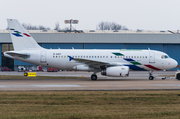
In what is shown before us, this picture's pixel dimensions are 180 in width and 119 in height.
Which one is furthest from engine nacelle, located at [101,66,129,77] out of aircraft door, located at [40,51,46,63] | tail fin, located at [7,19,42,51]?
tail fin, located at [7,19,42,51]

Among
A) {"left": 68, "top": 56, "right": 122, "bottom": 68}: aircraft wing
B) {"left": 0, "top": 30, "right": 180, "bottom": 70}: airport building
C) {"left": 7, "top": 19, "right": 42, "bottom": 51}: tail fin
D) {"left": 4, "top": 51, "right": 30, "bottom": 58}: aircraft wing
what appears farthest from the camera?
{"left": 0, "top": 30, "right": 180, "bottom": 70}: airport building

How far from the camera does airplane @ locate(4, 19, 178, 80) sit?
36.1 m

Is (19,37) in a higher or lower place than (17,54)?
higher

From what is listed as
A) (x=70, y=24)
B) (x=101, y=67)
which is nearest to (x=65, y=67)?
(x=101, y=67)

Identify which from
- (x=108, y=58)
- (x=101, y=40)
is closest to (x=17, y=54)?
(x=108, y=58)

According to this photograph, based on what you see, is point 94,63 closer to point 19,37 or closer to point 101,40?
point 19,37

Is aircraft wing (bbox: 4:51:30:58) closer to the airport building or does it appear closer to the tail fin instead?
the tail fin

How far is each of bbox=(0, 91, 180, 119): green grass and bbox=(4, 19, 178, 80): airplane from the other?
632 inches

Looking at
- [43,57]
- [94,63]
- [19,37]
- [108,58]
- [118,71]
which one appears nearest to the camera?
[118,71]

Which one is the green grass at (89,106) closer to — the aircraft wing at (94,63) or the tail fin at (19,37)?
the aircraft wing at (94,63)

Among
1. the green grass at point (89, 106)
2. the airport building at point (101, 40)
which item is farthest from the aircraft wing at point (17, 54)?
the airport building at point (101, 40)

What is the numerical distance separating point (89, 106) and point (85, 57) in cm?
2110

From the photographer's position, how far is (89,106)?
1580 cm

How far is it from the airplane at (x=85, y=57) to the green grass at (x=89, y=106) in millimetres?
16046
